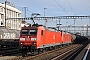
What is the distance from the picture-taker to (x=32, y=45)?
21.8 meters

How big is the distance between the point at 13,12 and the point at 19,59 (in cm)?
8574

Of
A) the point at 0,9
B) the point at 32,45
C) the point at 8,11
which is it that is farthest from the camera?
the point at 8,11

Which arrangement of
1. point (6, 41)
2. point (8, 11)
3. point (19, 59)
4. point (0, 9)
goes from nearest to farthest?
point (19, 59) → point (6, 41) → point (0, 9) → point (8, 11)

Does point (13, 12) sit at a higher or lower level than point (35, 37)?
higher

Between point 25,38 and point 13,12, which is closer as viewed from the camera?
point 25,38

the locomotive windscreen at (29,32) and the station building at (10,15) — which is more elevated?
the station building at (10,15)

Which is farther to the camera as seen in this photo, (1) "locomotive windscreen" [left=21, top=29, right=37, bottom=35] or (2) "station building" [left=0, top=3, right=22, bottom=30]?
(2) "station building" [left=0, top=3, right=22, bottom=30]

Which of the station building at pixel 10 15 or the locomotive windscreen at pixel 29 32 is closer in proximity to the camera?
the locomotive windscreen at pixel 29 32

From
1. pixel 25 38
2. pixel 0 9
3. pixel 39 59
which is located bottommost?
pixel 39 59

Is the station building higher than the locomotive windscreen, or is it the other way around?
the station building

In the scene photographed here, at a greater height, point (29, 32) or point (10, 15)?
point (10, 15)

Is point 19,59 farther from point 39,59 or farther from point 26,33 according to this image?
point 26,33

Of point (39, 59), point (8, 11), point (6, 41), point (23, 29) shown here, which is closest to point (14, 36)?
point (6, 41)

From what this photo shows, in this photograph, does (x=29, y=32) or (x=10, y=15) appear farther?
(x=10, y=15)
